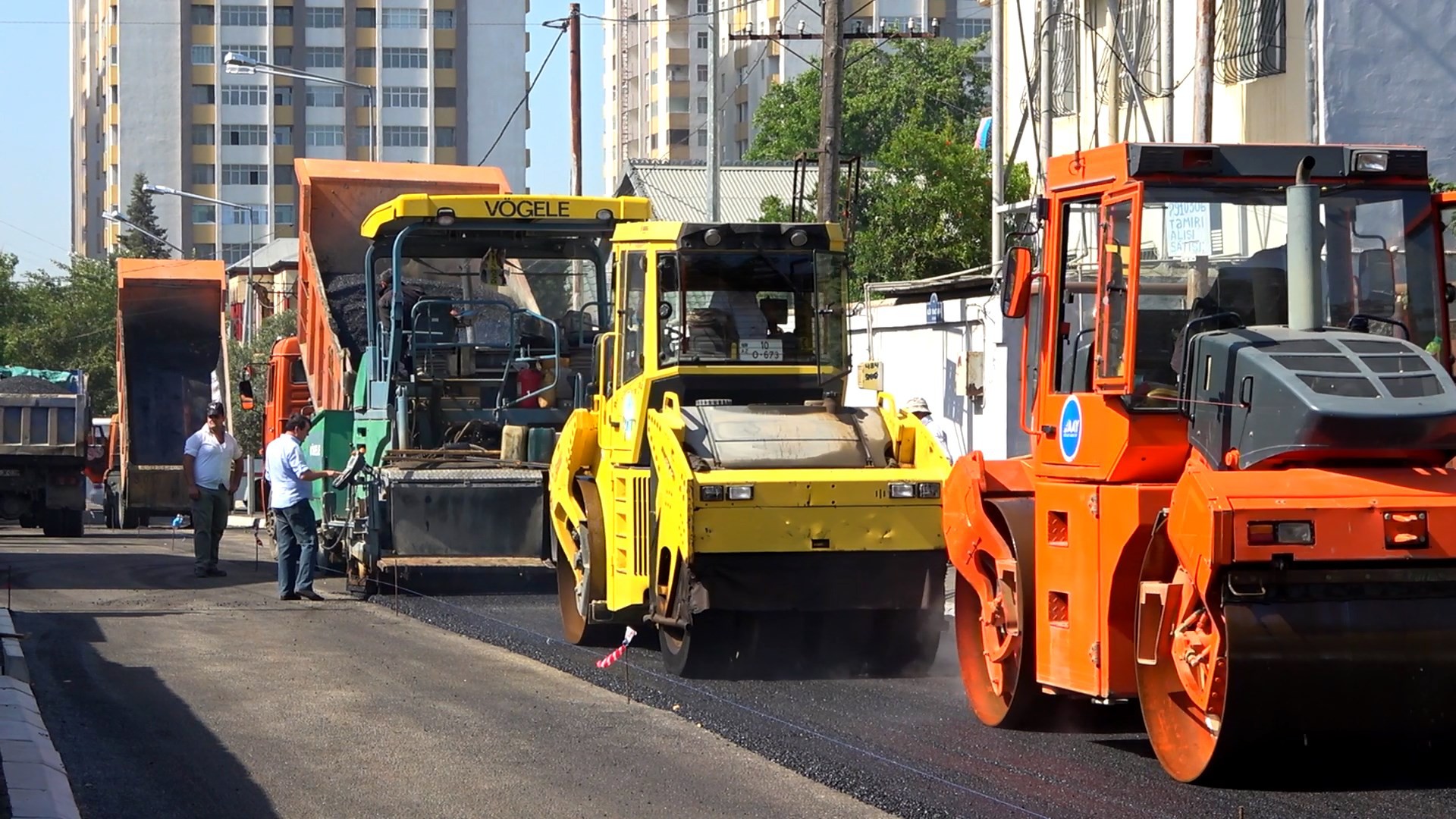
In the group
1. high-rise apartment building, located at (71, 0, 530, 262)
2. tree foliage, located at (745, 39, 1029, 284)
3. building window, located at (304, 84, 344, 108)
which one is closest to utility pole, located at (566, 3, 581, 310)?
tree foliage, located at (745, 39, 1029, 284)

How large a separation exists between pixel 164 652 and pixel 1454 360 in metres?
7.44

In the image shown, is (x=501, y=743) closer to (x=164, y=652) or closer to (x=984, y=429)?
(x=164, y=652)

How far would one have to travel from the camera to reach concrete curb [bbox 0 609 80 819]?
6332 millimetres

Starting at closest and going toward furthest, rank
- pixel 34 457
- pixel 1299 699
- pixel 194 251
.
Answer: pixel 1299 699, pixel 34 457, pixel 194 251

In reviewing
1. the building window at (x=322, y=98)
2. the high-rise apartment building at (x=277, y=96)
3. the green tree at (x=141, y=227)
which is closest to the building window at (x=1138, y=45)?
the green tree at (x=141, y=227)

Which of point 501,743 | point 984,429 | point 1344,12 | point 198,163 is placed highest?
point 198,163

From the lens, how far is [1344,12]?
1830cm

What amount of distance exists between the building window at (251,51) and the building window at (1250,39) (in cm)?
7569

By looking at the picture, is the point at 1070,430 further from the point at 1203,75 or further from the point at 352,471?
the point at 352,471

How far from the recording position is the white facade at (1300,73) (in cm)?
1830

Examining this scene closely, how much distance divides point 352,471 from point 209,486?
7.84 ft

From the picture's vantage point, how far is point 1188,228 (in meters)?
7.22

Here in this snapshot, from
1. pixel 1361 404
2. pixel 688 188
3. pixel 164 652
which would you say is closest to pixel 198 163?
pixel 688 188

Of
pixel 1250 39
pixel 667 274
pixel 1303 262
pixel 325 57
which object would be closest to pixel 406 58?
pixel 325 57
